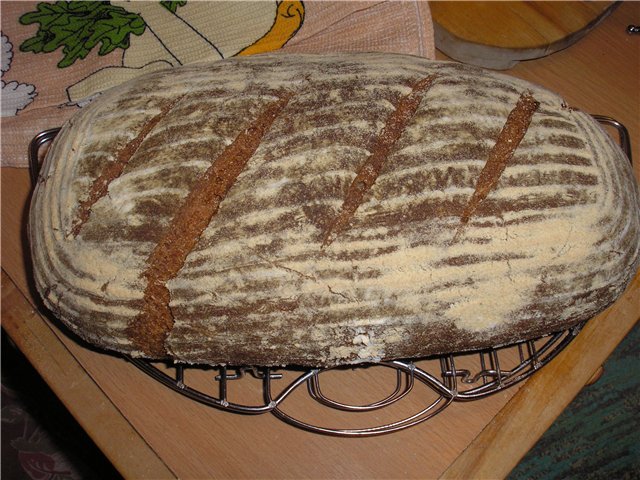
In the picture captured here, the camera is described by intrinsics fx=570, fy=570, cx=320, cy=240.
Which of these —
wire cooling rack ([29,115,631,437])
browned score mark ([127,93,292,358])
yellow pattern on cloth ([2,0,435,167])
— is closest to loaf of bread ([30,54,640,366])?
browned score mark ([127,93,292,358])

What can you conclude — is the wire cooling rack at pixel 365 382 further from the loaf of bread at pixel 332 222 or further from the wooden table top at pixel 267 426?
the loaf of bread at pixel 332 222

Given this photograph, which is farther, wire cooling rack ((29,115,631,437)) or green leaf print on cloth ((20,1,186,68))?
green leaf print on cloth ((20,1,186,68))

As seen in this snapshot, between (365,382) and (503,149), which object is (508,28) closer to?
(503,149)

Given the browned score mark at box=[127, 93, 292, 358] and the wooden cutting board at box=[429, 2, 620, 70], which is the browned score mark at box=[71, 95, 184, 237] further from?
the wooden cutting board at box=[429, 2, 620, 70]

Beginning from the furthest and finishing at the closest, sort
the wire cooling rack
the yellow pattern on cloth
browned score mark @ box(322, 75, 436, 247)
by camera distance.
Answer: the yellow pattern on cloth → the wire cooling rack → browned score mark @ box(322, 75, 436, 247)

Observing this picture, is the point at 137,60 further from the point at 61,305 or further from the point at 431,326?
the point at 431,326

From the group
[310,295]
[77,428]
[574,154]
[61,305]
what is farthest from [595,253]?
[77,428]

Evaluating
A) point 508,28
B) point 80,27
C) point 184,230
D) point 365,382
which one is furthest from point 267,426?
point 508,28
